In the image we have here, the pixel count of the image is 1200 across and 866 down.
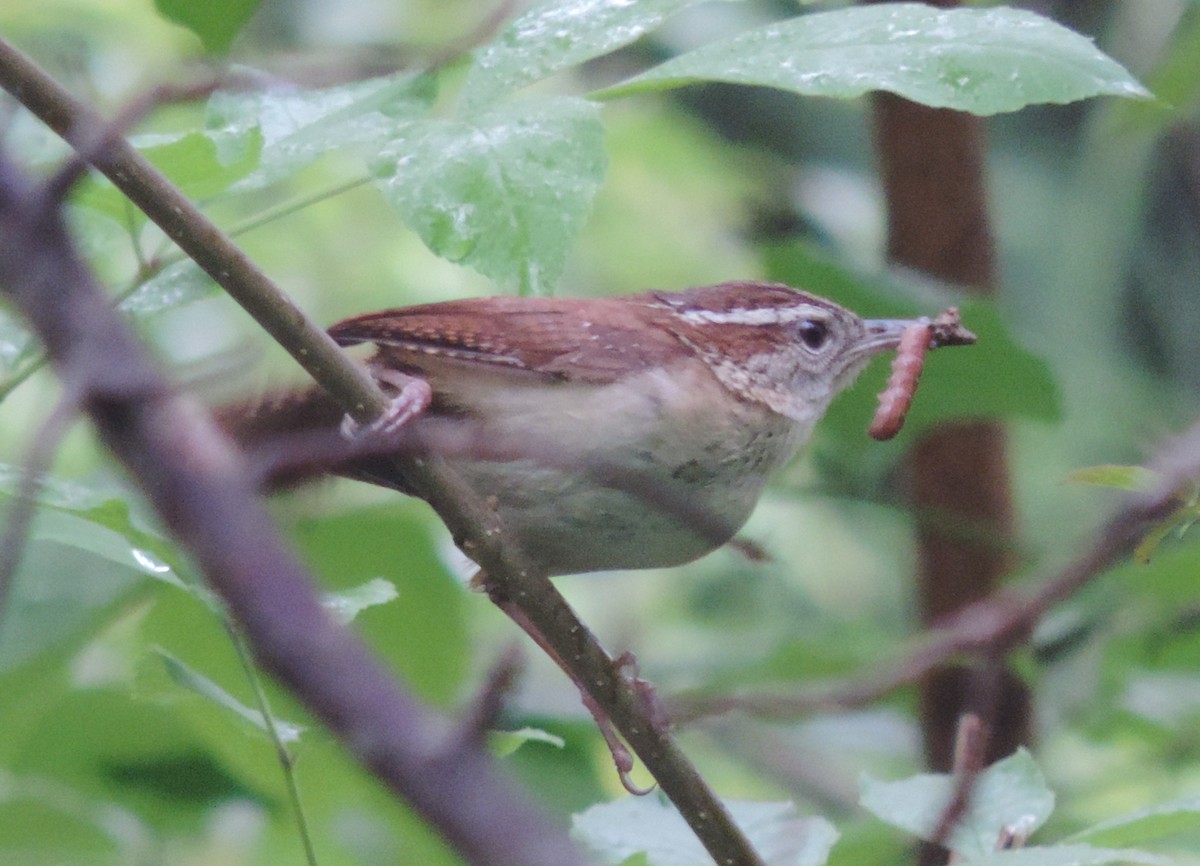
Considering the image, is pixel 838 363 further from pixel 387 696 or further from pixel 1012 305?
pixel 387 696

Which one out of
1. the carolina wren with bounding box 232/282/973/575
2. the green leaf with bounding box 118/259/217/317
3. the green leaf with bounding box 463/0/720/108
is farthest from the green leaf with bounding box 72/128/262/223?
the carolina wren with bounding box 232/282/973/575

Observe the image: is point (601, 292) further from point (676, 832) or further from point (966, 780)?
point (966, 780)

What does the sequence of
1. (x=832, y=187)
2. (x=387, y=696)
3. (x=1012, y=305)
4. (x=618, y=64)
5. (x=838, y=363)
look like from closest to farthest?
(x=387, y=696), (x=838, y=363), (x=1012, y=305), (x=618, y=64), (x=832, y=187)

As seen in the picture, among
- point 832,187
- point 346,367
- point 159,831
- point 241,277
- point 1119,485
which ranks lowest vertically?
point 159,831

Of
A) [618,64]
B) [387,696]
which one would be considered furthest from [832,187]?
[387,696]

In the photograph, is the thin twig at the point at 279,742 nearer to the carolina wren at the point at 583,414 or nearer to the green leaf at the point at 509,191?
the carolina wren at the point at 583,414

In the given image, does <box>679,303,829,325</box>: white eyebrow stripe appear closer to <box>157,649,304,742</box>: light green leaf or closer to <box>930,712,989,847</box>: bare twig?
<box>157,649,304,742</box>: light green leaf
